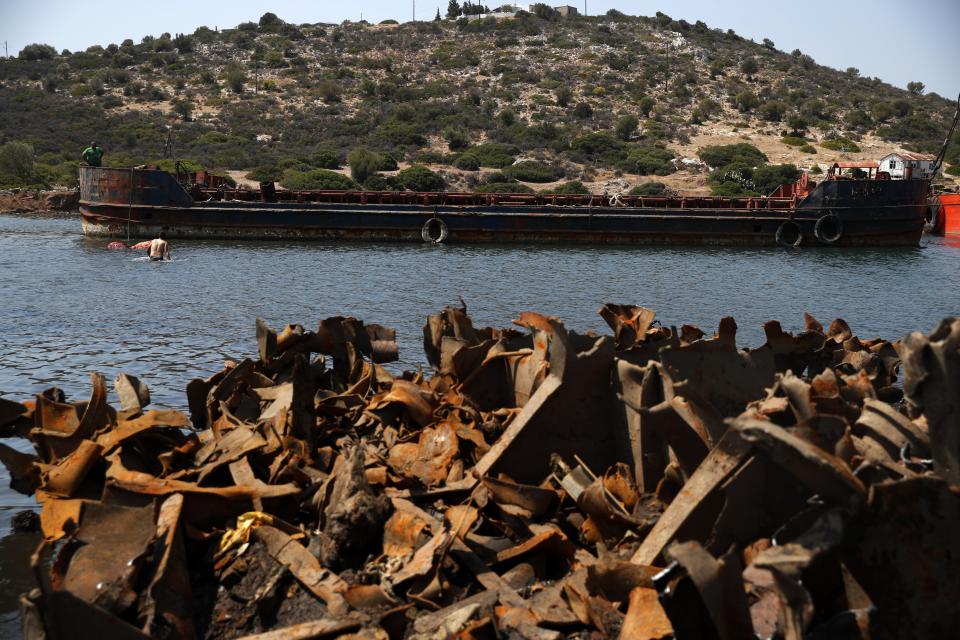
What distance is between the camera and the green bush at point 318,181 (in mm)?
48062

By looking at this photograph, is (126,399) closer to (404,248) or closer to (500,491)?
(500,491)

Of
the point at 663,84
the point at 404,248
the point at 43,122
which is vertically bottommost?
the point at 404,248

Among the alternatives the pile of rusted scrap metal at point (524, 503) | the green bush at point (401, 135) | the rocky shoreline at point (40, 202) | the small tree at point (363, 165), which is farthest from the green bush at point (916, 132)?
the pile of rusted scrap metal at point (524, 503)

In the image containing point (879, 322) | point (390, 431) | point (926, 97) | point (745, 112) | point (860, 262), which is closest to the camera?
point (390, 431)

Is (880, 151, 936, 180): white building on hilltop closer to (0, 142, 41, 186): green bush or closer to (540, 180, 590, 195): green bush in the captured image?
(540, 180, 590, 195): green bush

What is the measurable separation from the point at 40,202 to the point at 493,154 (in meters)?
25.7

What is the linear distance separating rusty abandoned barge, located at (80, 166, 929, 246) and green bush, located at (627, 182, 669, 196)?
1829cm

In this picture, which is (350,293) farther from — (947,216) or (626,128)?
(626,128)

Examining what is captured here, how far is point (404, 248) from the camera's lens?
91.3 ft

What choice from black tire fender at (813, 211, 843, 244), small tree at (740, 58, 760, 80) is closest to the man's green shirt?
black tire fender at (813, 211, 843, 244)

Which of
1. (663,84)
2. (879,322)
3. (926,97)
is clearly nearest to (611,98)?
(663,84)

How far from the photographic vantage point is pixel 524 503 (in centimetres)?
432

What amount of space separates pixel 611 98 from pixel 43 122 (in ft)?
144

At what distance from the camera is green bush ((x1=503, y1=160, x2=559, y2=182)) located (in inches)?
2074
